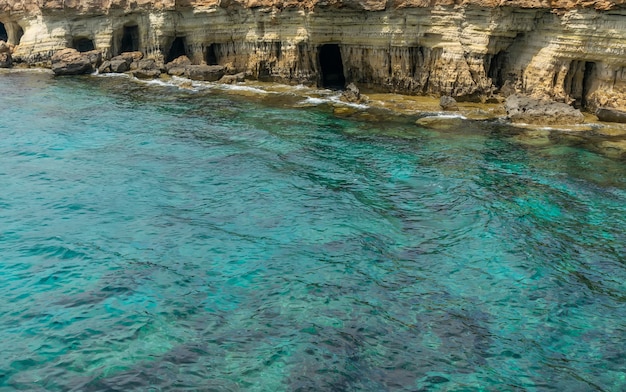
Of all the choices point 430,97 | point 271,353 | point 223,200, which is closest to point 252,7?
point 430,97

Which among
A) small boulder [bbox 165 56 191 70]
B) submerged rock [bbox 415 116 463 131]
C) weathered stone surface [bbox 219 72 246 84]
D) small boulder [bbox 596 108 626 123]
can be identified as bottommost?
submerged rock [bbox 415 116 463 131]

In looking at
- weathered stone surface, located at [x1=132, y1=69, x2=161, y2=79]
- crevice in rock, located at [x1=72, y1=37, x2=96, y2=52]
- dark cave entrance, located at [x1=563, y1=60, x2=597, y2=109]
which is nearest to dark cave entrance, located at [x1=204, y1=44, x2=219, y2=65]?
weathered stone surface, located at [x1=132, y1=69, x2=161, y2=79]

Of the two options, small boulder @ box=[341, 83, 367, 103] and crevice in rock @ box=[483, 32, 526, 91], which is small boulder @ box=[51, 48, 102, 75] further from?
crevice in rock @ box=[483, 32, 526, 91]

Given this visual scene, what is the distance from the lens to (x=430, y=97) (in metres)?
33.5

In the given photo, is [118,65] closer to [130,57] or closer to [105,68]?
[105,68]

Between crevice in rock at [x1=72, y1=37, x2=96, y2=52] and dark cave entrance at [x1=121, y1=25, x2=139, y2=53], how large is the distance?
9.79 ft

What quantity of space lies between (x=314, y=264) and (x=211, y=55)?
3310 cm

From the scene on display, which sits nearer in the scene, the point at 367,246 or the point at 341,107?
the point at 367,246

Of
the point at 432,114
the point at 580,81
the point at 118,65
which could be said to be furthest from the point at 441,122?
the point at 118,65

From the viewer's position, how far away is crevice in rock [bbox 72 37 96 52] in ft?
169

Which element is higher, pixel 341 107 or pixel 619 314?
pixel 341 107

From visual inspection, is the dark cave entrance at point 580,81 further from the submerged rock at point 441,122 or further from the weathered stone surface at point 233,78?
the weathered stone surface at point 233,78

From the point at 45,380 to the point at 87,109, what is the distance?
26463mm

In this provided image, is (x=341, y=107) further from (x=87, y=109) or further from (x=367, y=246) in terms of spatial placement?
(x=367, y=246)
